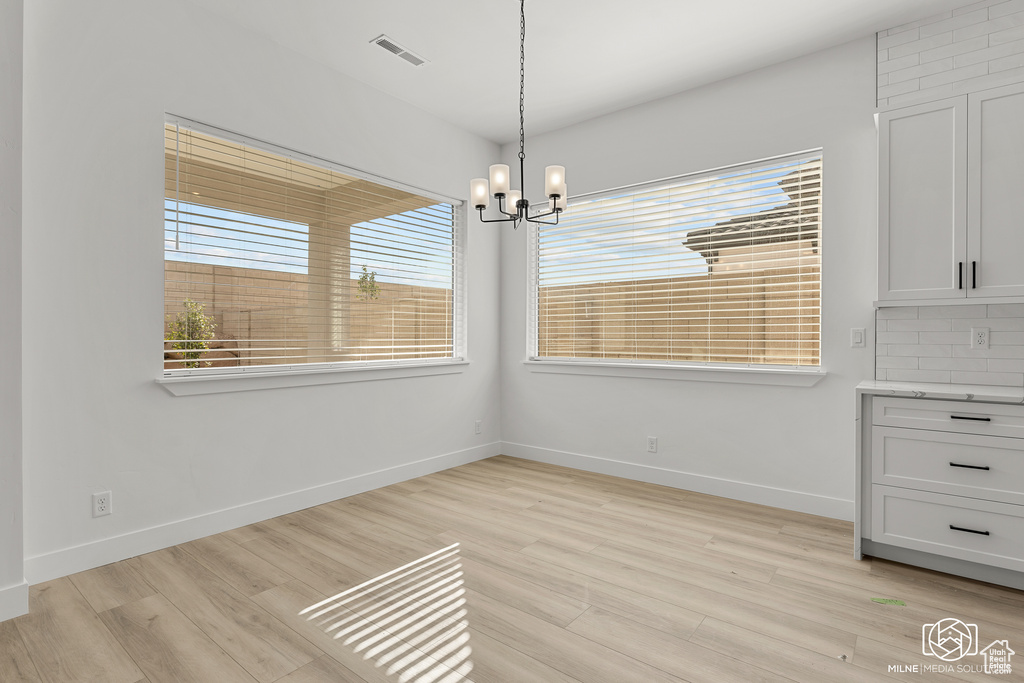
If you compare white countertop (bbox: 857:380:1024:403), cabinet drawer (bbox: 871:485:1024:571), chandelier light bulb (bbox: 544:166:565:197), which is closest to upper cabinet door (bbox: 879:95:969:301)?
white countertop (bbox: 857:380:1024:403)

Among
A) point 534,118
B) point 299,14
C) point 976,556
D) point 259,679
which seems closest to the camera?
point 259,679

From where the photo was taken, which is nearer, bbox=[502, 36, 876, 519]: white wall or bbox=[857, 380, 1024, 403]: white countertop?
bbox=[857, 380, 1024, 403]: white countertop

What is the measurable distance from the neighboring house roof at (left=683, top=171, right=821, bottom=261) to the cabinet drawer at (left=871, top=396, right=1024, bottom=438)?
125cm

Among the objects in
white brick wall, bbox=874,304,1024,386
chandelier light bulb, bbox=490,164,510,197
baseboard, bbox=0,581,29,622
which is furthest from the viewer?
white brick wall, bbox=874,304,1024,386

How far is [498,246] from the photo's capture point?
4918 millimetres

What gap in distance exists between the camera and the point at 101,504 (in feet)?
8.32

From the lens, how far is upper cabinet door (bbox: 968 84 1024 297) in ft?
8.00

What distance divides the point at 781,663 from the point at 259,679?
5.87ft

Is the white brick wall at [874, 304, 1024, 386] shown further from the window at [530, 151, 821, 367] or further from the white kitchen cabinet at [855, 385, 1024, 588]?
the white kitchen cabinet at [855, 385, 1024, 588]

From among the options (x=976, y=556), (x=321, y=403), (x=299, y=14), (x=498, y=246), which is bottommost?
(x=976, y=556)

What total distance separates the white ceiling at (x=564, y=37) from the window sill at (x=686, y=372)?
80.3 inches

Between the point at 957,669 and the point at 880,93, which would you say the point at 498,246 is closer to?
the point at 880,93

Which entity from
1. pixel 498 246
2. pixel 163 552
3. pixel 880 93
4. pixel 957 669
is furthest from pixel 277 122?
pixel 957 669

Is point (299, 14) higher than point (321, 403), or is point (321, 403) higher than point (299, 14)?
point (299, 14)
